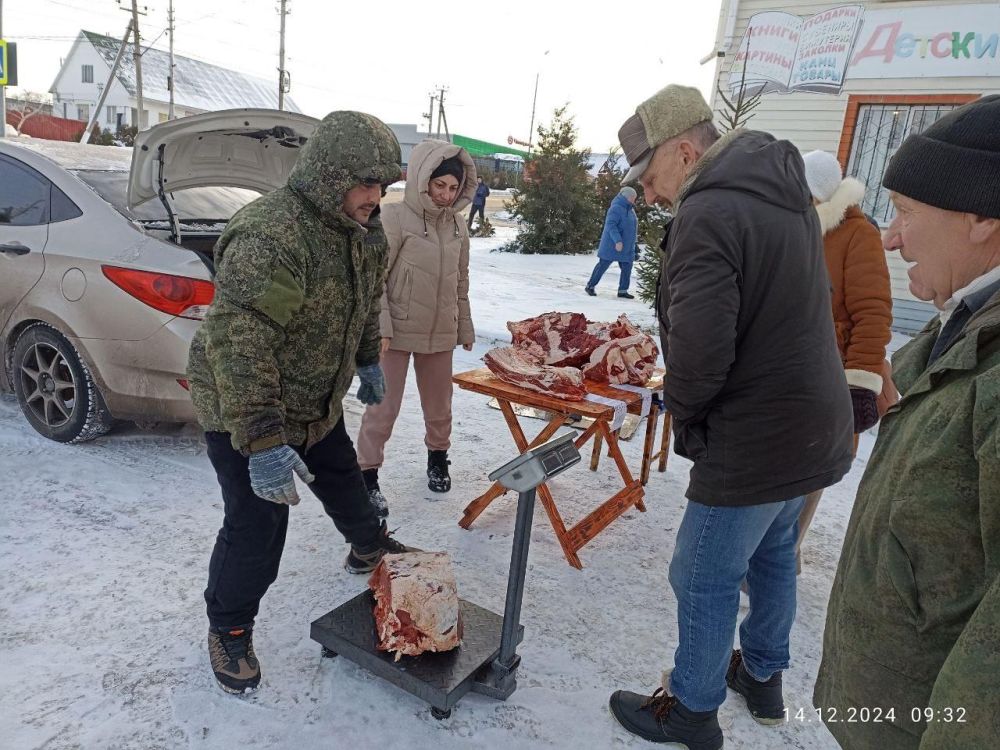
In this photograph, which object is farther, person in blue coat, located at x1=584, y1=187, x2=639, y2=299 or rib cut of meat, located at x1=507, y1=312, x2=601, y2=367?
person in blue coat, located at x1=584, y1=187, x2=639, y2=299

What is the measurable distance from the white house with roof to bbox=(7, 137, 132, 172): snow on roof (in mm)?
46714

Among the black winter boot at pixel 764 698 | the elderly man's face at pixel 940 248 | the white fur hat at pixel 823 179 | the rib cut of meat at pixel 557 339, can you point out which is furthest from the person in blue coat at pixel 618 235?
Answer: the elderly man's face at pixel 940 248

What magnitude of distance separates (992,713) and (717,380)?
1080 millimetres

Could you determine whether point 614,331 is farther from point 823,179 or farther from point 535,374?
point 823,179

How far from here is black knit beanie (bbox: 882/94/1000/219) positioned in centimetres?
123

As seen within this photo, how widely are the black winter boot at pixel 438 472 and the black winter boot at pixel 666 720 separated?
191cm

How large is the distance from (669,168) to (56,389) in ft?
12.9

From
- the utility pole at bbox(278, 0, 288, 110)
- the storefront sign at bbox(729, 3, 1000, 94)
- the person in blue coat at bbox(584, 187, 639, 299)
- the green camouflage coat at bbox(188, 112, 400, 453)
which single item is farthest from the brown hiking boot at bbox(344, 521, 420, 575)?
the utility pole at bbox(278, 0, 288, 110)

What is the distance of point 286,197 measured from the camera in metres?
2.33

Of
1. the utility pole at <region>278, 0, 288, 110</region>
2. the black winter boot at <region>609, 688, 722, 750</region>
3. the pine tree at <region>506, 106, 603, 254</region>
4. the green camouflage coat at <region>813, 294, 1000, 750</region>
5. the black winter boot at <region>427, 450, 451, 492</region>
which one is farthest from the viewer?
the utility pole at <region>278, 0, 288, 110</region>

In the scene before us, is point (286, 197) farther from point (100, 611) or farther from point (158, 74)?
point (158, 74)

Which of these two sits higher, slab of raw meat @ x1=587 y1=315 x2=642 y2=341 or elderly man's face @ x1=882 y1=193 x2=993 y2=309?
elderly man's face @ x1=882 y1=193 x2=993 y2=309

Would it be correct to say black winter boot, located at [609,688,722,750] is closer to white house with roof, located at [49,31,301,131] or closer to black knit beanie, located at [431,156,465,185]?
black knit beanie, located at [431,156,465,185]

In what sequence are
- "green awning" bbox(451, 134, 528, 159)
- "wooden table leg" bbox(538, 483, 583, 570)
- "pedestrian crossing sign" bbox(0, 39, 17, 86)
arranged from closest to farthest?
"wooden table leg" bbox(538, 483, 583, 570) < "pedestrian crossing sign" bbox(0, 39, 17, 86) < "green awning" bbox(451, 134, 528, 159)
